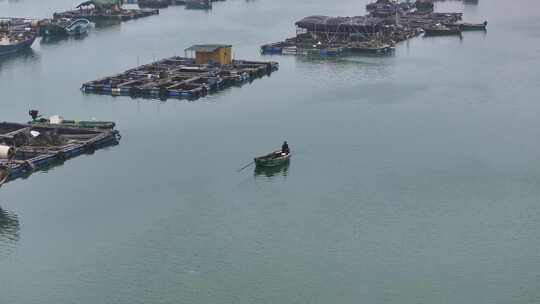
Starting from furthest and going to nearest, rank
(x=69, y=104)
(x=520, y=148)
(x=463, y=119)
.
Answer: (x=69, y=104)
(x=463, y=119)
(x=520, y=148)

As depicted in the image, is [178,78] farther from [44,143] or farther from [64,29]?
[64,29]

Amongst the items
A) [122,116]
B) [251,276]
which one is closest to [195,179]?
[251,276]

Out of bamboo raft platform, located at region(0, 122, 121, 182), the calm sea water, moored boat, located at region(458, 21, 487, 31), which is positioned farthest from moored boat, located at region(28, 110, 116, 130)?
moored boat, located at region(458, 21, 487, 31)

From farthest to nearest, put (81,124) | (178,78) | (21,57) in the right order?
(21,57)
(178,78)
(81,124)

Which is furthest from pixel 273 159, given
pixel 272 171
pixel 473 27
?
pixel 473 27

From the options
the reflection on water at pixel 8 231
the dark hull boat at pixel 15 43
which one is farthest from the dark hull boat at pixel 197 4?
the reflection on water at pixel 8 231

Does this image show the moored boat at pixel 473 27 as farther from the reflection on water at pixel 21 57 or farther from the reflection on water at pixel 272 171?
the reflection on water at pixel 272 171

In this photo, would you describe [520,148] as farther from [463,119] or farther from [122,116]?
[122,116]

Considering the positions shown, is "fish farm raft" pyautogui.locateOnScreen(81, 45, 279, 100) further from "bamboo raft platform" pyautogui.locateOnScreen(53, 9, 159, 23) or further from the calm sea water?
"bamboo raft platform" pyautogui.locateOnScreen(53, 9, 159, 23)
